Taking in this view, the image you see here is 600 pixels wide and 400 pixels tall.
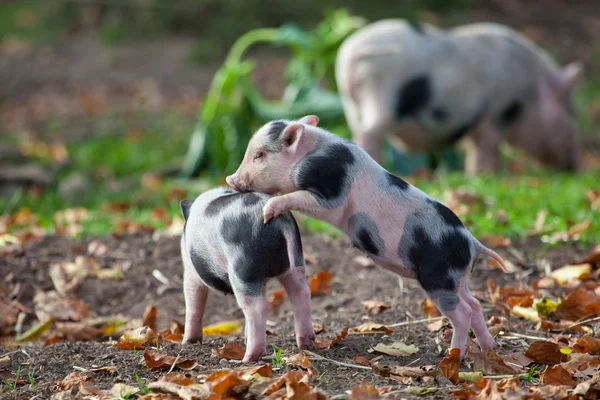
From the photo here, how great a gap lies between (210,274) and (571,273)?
2324mm

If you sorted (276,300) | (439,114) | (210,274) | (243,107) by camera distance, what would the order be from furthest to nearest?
(243,107), (439,114), (276,300), (210,274)

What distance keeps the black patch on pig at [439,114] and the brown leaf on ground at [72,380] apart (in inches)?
217

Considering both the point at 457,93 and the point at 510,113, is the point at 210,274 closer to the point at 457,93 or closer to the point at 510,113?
the point at 457,93

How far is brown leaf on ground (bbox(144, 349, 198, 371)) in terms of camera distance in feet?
11.9

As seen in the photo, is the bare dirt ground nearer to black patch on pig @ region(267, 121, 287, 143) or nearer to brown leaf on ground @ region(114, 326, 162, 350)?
brown leaf on ground @ region(114, 326, 162, 350)

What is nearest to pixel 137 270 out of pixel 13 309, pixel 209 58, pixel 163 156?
pixel 13 309

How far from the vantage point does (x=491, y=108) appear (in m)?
8.93

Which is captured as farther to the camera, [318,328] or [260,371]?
[318,328]

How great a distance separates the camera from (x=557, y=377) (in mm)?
3424

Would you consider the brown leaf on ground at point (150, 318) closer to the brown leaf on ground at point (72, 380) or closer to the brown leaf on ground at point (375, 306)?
the brown leaf on ground at point (375, 306)

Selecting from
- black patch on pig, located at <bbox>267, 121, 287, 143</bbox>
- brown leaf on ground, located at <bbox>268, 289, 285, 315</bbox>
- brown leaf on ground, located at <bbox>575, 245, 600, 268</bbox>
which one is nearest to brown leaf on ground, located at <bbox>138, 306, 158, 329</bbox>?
brown leaf on ground, located at <bbox>268, 289, 285, 315</bbox>

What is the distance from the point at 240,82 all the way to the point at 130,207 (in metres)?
2.33

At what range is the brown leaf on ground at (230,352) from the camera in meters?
3.76

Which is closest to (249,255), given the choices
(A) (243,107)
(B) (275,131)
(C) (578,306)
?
(B) (275,131)
